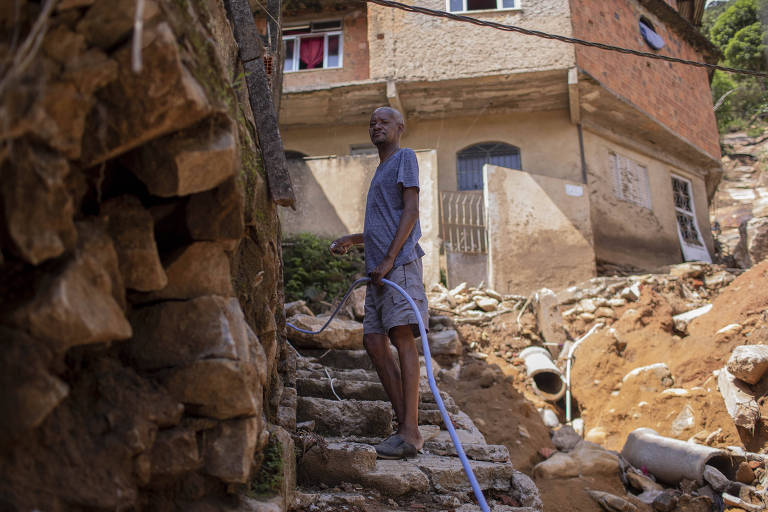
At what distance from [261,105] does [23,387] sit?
186cm

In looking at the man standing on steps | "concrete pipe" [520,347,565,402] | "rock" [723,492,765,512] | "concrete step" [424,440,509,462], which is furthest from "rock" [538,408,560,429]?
the man standing on steps

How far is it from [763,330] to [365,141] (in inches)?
344

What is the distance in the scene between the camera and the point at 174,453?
1.81 metres

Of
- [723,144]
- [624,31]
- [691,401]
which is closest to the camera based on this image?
[691,401]

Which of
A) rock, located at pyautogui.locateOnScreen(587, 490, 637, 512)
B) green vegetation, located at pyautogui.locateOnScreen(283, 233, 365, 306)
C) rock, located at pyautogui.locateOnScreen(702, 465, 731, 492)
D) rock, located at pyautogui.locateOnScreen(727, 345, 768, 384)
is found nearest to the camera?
rock, located at pyautogui.locateOnScreen(587, 490, 637, 512)

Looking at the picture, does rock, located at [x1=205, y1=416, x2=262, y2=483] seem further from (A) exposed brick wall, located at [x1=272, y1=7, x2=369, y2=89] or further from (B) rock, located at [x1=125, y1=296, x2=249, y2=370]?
(A) exposed brick wall, located at [x1=272, y1=7, x2=369, y2=89]

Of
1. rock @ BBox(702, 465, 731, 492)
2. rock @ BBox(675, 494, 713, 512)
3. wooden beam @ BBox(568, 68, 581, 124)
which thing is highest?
wooden beam @ BBox(568, 68, 581, 124)

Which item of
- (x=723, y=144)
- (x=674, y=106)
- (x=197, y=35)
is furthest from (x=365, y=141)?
(x=723, y=144)

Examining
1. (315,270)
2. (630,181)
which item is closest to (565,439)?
(315,270)

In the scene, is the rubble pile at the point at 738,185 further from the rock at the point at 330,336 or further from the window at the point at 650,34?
the rock at the point at 330,336

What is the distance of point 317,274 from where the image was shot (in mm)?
8500

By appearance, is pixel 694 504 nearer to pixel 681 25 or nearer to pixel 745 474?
pixel 745 474

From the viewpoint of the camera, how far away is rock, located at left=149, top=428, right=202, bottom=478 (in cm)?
179

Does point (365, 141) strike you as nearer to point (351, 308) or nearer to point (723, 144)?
point (351, 308)
